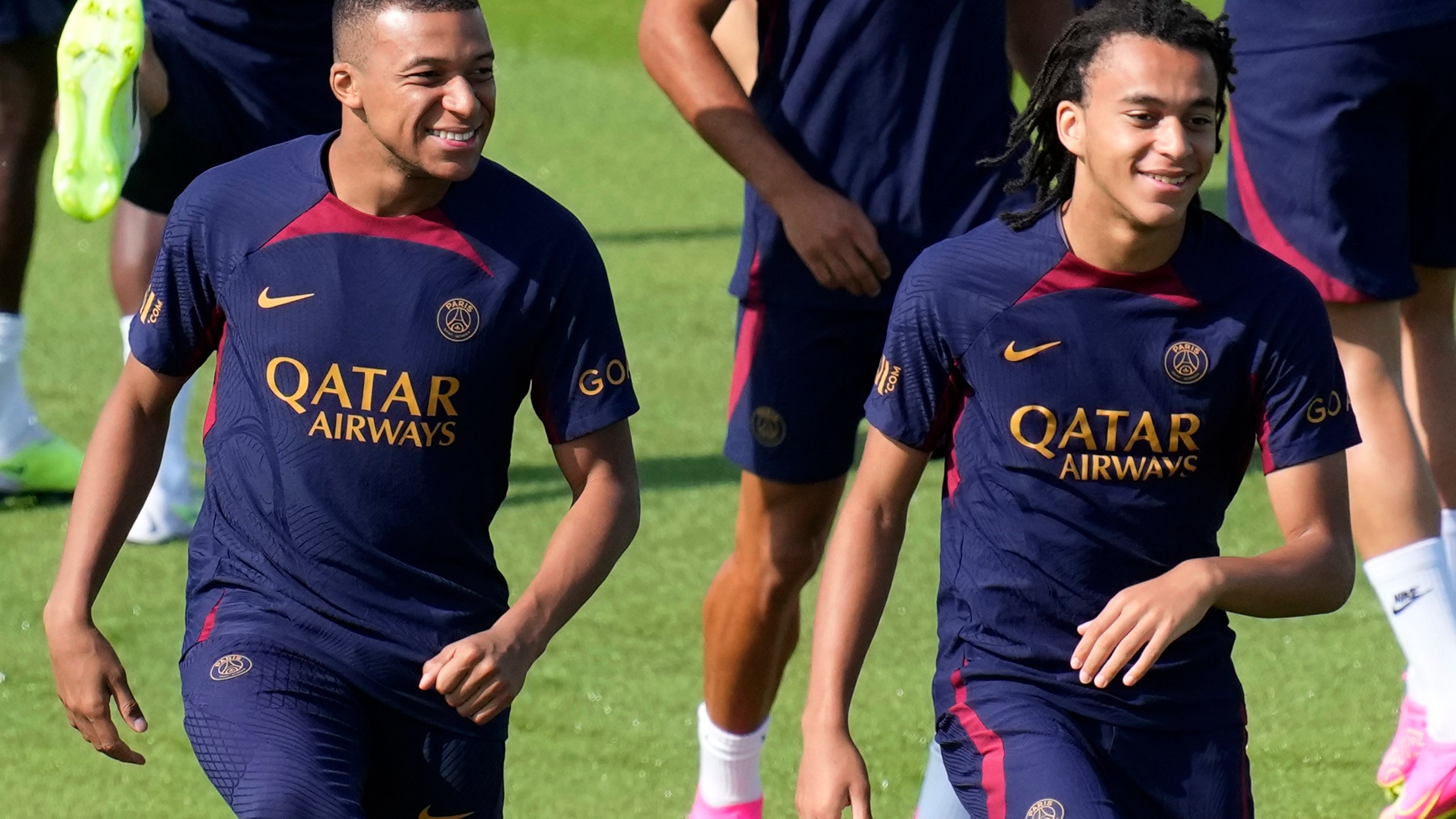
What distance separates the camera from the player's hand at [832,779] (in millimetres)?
3098

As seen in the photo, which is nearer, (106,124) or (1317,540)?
(1317,540)

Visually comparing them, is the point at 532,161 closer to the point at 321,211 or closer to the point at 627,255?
the point at 627,255

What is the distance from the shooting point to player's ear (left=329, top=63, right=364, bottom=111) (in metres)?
3.34

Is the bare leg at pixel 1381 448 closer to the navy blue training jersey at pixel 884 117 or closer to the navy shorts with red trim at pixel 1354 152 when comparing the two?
the navy shorts with red trim at pixel 1354 152

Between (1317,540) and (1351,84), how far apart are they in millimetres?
1240

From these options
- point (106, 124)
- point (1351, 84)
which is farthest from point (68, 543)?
point (1351, 84)

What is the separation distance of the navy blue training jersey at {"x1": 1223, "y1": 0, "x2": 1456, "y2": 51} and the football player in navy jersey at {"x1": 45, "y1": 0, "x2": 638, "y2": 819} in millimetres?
1480

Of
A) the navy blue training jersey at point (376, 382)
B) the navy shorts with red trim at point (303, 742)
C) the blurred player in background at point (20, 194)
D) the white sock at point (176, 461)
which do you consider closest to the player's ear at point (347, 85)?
the navy blue training jersey at point (376, 382)

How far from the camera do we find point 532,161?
11.0 metres

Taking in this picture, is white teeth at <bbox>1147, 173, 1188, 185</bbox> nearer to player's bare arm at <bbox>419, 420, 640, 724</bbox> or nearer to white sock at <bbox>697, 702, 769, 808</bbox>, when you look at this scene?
player's bare arm at <bbox>419, 420, 640, 724</bbox>

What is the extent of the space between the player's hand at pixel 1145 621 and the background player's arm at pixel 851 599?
36 centimetres

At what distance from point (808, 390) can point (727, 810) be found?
2.69 ft

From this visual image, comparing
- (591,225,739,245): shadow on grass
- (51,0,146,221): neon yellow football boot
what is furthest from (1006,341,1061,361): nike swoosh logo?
(591,225,739,245): shadow on grass

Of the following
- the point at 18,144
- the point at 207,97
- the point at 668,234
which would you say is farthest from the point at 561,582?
the point at 668,234
